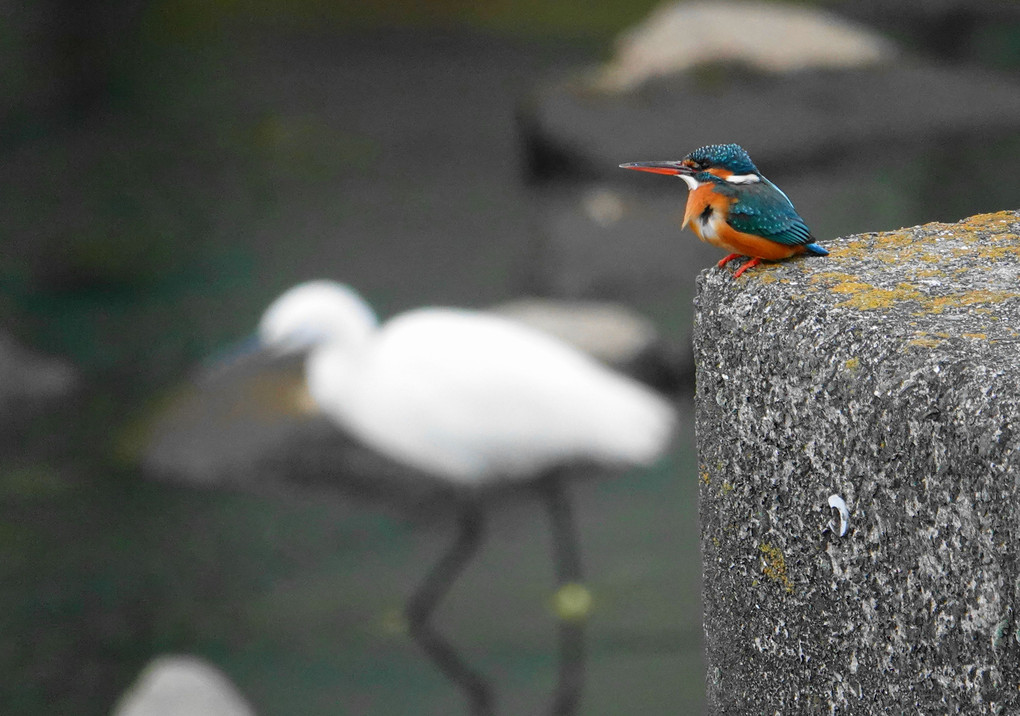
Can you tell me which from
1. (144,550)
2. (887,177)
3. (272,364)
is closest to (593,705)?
(144,550)

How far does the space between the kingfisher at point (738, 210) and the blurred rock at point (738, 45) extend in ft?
18.8

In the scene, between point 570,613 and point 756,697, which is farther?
point 570,613

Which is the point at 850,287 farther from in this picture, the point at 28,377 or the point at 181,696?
the point at 28,377

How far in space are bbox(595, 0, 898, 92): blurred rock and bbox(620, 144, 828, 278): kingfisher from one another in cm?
572

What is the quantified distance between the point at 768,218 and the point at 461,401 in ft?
8.27

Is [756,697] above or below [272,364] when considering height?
above

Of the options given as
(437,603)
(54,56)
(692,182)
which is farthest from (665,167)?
(54,56)

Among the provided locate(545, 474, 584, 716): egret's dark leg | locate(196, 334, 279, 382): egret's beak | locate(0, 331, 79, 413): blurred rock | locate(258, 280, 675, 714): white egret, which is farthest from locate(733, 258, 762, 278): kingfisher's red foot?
locate(0, 331, 79, 413): blurred rock

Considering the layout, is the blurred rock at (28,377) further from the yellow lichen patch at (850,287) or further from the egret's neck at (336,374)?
the yellow lichen patch at (850,287)

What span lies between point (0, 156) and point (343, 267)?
3014 mm

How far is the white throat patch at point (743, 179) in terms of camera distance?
126 cm

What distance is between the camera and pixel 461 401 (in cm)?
361

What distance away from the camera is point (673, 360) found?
473 centimetres

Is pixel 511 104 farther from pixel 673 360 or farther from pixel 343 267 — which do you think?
pixel 673 360
